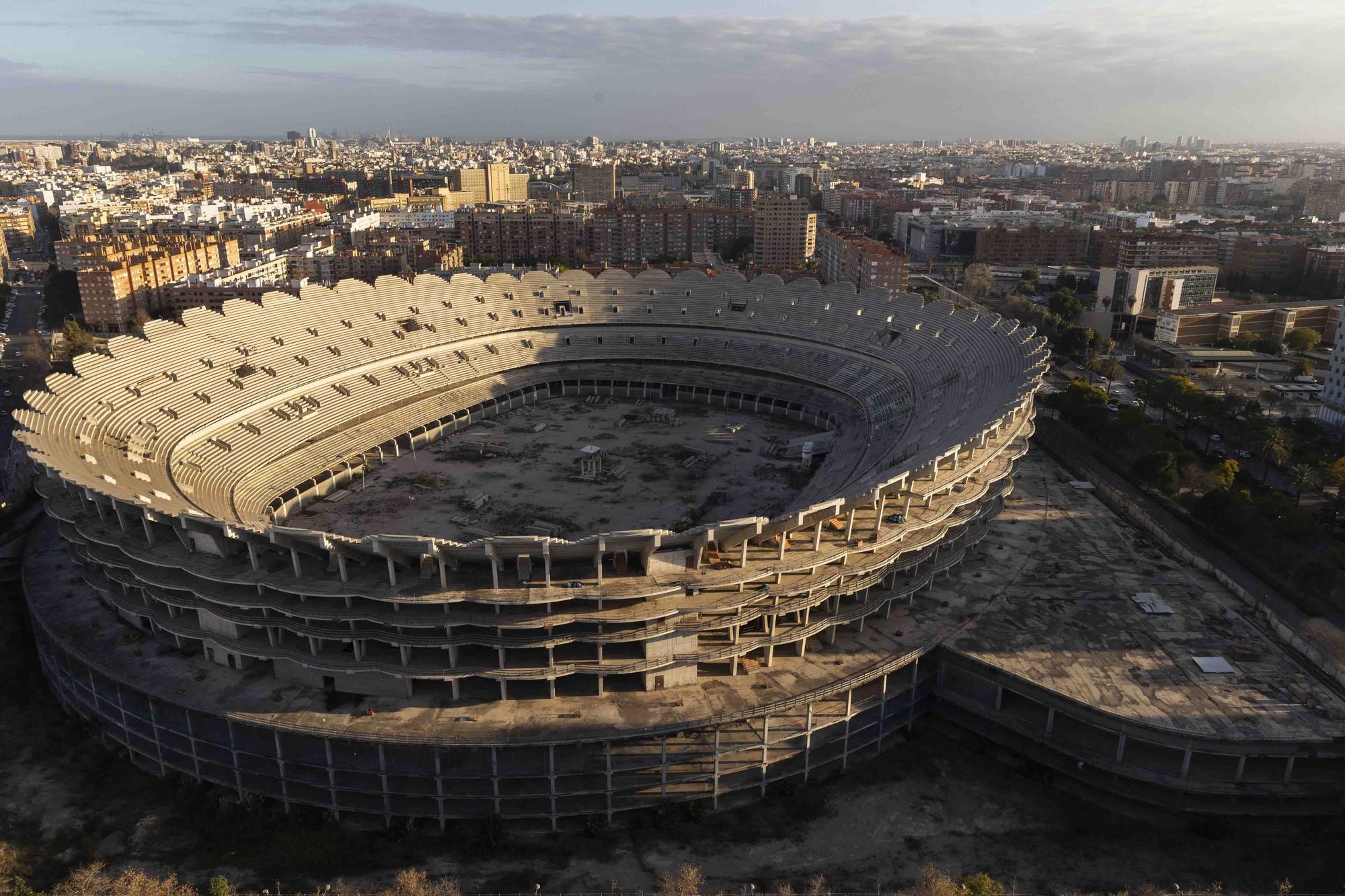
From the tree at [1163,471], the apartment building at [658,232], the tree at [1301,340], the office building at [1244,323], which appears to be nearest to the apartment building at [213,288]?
the apartment building at [658,232]

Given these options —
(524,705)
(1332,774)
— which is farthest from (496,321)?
(1332,774)

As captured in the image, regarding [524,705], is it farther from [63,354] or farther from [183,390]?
[63,354]

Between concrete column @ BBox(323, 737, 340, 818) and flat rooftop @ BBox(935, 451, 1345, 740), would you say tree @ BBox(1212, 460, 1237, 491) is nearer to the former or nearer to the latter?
flat rooftop @ BBox(935, 451, 1345, 740)

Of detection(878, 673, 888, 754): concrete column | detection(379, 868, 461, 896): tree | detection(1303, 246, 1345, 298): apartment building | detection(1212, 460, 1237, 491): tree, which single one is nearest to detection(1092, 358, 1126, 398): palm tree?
detection(1212, 460, 1237, 491): tree

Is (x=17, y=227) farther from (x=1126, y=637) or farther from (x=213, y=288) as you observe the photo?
(x=1126, y=637)

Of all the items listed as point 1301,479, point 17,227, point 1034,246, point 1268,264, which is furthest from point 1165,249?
point 17,227

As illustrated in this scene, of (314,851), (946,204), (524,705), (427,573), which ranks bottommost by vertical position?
(314,851)

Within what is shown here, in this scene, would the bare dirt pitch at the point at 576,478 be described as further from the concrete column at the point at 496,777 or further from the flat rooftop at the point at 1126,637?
the concrete column at the point at 496,777
